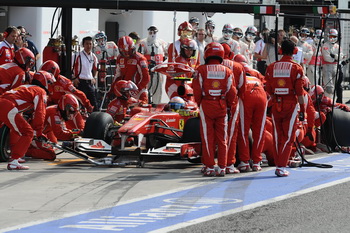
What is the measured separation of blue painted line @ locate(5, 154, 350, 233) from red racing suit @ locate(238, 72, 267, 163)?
1.22 feet

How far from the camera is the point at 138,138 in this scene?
41.7 feet

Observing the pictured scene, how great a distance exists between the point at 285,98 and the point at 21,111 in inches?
148

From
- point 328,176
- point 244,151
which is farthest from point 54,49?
point 328,176

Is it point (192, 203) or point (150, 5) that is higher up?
point (150, 5)

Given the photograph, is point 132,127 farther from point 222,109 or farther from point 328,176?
point 328,176

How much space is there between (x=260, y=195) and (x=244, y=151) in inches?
90.7

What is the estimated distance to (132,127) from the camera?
12594 millimetres

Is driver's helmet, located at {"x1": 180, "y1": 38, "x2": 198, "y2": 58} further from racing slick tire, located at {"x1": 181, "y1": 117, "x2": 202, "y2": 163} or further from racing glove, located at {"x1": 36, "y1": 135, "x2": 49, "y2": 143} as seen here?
racing glove, located at {"x1": 36, "y1": 135, "x2": 49, "y2": 143}

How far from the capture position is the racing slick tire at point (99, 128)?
1316cm

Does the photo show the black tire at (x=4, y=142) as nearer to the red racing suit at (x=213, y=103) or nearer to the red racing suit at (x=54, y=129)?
the red racing suit at (x=54, y=129)

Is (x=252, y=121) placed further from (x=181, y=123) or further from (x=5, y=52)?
(x=5, y=52)

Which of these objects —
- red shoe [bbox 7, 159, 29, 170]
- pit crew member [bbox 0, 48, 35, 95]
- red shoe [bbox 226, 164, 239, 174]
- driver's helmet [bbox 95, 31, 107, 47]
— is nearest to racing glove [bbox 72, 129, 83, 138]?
pit crew member [bbox 0, 48, 35, 95]

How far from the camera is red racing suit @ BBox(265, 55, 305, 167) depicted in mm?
11750

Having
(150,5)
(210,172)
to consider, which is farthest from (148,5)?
(210,172)
